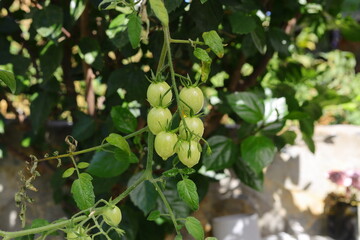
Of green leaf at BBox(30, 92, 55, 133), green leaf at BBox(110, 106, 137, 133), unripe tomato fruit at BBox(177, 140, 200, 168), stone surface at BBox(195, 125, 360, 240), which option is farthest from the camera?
stone surface at BBox(195, 125, 360, 240)

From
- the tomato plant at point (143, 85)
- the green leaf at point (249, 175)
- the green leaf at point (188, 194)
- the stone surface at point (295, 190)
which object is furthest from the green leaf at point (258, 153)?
the stone surface at point (295, 190)

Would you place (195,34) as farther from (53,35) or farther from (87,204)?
(87,204)

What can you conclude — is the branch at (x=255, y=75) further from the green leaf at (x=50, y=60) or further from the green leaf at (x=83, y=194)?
the green leaf at (x=83, y=194)

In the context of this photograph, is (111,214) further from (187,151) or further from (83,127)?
(83,127)

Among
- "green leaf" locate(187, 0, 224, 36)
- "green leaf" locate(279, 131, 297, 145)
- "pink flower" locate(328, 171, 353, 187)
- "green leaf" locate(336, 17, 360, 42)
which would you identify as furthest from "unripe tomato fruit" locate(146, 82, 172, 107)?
"pink flower" locate(328, 171, 353, 187)

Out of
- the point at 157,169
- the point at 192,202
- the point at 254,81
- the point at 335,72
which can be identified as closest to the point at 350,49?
the point at 335,72

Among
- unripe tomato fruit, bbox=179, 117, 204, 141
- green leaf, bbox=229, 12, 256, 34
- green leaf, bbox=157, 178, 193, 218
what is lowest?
green leaf, bbox=157, 178, 193, 218

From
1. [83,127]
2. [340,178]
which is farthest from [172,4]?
[340,178]

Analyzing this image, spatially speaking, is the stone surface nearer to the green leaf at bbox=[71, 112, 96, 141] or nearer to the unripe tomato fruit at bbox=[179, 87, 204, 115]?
the green leaf at bbox=[71, 112, 96, 141]
